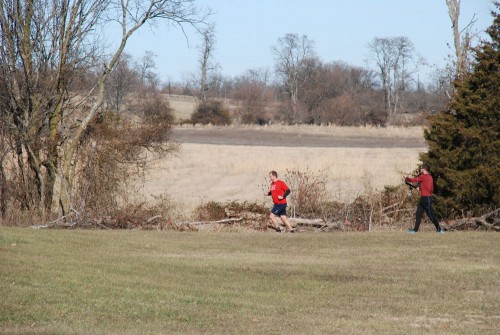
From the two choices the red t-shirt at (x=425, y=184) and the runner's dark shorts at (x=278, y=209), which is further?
the runner's dark shorts at (x=278, y=209)

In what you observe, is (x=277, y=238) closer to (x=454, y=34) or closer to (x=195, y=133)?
(x=454, y=34)

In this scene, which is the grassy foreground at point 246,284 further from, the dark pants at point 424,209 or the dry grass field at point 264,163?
the dry grass field at point 264,163

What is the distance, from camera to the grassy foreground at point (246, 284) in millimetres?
10812

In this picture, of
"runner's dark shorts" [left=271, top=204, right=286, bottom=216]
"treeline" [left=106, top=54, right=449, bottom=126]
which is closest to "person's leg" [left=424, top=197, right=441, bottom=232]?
Answer: "runner's dark shorts" [left=271, top=204, right=286, bottom=216]

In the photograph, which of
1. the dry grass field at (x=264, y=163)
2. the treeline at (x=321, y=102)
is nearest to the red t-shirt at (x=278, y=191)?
the dry grass field at (x=264, y=163)

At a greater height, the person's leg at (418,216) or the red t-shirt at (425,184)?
the red t-shirt at (425,184)

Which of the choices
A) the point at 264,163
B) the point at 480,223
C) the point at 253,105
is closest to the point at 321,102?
the point at 253,105

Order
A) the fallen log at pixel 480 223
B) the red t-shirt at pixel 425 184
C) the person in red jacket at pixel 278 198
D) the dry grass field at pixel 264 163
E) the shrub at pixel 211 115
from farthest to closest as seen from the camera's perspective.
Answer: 1. the shrub at pixel 211 115
2. the dry grass field at pixel 264 163
3. the fallen log at pixel 480 223
4. the person in red jacket at pixel 278 198
5. the red t-shirt at pixel 425 184

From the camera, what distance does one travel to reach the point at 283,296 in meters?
13.4

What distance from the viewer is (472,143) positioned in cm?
2514

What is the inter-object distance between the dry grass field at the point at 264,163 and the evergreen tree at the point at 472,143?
8.48ft

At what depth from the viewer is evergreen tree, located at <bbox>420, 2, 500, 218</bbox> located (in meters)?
24.6

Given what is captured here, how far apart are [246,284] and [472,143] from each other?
1273 cm

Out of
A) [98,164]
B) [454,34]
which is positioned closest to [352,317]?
[98,164]
